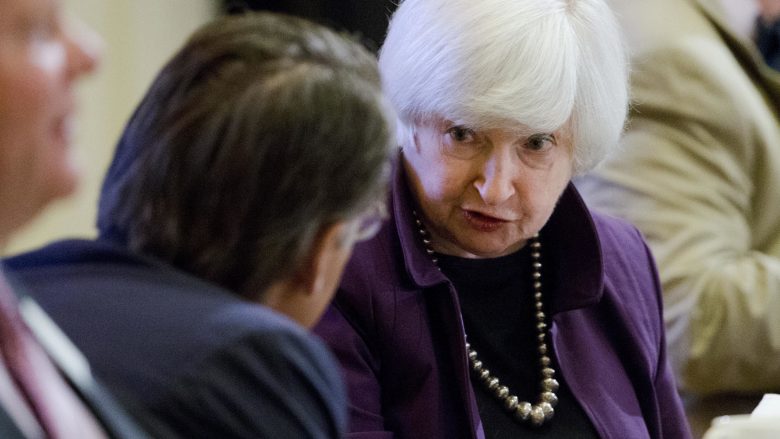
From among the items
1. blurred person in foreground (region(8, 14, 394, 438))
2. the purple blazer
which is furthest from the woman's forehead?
blurred person in foreground (region(8, 14, 394, 438))

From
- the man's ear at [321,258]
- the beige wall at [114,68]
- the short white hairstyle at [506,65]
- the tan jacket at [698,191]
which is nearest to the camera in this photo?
the man's ear at [321,258]

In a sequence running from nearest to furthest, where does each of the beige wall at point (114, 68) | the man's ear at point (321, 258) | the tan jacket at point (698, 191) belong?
the man's ear at point (321, 258) → the tan jacket at point (698, 191) → the beige wall at point (114, 68)

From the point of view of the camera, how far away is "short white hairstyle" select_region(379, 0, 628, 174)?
1.43 metres

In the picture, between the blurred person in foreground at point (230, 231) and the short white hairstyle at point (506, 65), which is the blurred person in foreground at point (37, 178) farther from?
the short white hairstyle at point (506, 65)

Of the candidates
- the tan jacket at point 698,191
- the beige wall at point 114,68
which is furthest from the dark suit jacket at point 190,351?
the beige wall at point 114,68

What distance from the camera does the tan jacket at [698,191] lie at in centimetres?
198

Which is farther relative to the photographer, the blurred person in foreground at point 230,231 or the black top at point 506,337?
the black top at point 506,337

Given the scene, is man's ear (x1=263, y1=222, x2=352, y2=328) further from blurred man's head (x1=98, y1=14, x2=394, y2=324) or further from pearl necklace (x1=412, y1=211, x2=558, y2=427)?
pearl necklace (x1=412, y1=211, x2=558, y2=427)

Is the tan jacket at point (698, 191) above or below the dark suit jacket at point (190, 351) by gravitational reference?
below

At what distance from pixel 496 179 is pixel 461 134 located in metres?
0.07

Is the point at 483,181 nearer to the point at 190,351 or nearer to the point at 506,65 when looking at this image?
the point at 506,65

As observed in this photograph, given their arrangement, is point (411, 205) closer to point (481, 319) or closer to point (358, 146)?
point (481, 319)

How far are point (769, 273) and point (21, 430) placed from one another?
5.14 feet

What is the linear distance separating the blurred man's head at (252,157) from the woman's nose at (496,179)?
0.55 m
